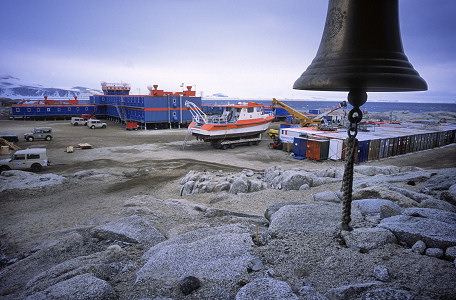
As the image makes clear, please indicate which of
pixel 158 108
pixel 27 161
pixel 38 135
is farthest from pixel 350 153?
pixel 158 108

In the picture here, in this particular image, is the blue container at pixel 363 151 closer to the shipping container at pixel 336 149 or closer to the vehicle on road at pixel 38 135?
the shipping container at pixel 336 149

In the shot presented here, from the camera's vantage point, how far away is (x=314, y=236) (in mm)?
4785

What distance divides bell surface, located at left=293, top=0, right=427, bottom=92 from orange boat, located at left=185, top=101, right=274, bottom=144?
24106mm

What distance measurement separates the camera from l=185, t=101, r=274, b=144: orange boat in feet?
90.3

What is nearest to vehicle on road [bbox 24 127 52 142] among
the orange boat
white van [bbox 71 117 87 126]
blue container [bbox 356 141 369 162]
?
white van [bbox 71 117 87 126]

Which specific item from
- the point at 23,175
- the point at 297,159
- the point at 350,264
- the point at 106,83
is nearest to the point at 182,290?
the point at 350,264

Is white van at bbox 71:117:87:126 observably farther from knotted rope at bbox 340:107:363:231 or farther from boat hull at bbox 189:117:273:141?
knotted rope at bbox 340:107:363:231

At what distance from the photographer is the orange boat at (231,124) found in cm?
2752

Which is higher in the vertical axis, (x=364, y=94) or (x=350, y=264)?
(x=364, y=94)

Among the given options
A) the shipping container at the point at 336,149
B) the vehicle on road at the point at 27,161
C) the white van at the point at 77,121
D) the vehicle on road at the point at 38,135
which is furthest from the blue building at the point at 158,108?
the shipping container at the point at 336,149

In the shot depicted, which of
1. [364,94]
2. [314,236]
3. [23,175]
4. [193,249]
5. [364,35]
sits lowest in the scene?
[23,175]

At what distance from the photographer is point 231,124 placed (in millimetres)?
28562

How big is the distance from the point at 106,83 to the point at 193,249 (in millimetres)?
67991

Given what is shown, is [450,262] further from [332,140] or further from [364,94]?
[332,140]
